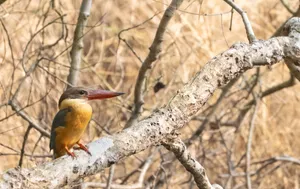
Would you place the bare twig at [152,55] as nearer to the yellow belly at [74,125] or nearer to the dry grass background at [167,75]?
the yellow belly at [74,125]

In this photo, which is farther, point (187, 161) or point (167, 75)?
point (167, 75)

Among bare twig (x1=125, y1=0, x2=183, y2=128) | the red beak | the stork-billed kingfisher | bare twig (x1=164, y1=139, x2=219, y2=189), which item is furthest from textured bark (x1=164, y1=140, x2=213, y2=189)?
bare twig (x1=125, y1=0, x2=183, y2=128)

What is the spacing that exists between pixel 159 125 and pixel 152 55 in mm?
1477

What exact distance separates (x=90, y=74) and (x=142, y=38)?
1.98 feet

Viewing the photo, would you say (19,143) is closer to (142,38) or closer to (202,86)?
(142,38)

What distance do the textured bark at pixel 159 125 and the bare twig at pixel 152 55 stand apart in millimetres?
897

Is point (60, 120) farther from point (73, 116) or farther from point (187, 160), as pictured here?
point (187, 160)

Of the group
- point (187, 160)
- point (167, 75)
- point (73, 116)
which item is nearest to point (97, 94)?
point (73, 116)

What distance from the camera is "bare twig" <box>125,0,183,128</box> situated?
10.1ft

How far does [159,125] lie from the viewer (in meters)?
1.78

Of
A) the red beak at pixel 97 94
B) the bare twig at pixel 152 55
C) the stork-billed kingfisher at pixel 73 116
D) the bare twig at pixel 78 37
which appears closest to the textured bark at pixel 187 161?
the red beak at pixel 97 94

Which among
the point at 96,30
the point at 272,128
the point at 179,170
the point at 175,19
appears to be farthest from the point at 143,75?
the point at 96,30

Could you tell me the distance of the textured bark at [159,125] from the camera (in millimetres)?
1482

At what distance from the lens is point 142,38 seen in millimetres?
6195
